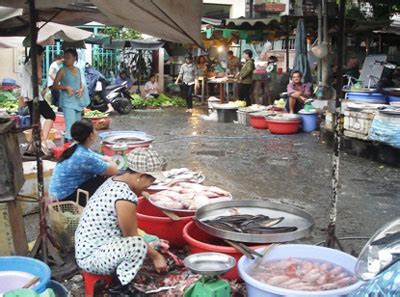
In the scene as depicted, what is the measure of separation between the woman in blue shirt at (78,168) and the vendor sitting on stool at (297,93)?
8.82 m

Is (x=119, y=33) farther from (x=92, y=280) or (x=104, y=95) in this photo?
(x=92, y=280)

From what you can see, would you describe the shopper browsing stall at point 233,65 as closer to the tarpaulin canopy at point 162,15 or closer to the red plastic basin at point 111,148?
the red plastic basin at point 111,148

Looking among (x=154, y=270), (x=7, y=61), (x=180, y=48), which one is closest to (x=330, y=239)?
(x=154, y=270)

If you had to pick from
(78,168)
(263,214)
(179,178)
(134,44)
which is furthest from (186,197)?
(134,44)

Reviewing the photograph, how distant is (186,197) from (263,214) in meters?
0.92

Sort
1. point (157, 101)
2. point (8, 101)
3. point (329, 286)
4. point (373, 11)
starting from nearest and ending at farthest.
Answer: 1. point (329, 286)
2. point (8, 101)
3. point (373, 11)
4. point (157, 101)

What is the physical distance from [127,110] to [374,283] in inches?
608

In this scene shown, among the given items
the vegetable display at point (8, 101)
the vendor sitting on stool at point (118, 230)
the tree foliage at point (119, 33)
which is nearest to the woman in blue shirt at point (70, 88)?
the vendor sitting on stool at point (118, 230)

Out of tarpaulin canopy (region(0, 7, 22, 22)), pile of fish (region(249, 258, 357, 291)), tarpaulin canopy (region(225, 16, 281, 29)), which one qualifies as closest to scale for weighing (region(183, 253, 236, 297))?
pile of fish (region(249, 258, 357, 291))

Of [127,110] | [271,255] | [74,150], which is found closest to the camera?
[271,255]

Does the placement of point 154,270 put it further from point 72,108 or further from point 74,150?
point 72,108

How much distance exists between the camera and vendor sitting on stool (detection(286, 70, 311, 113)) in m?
13.3

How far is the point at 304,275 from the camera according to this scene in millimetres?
3662

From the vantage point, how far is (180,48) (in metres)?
24.6
